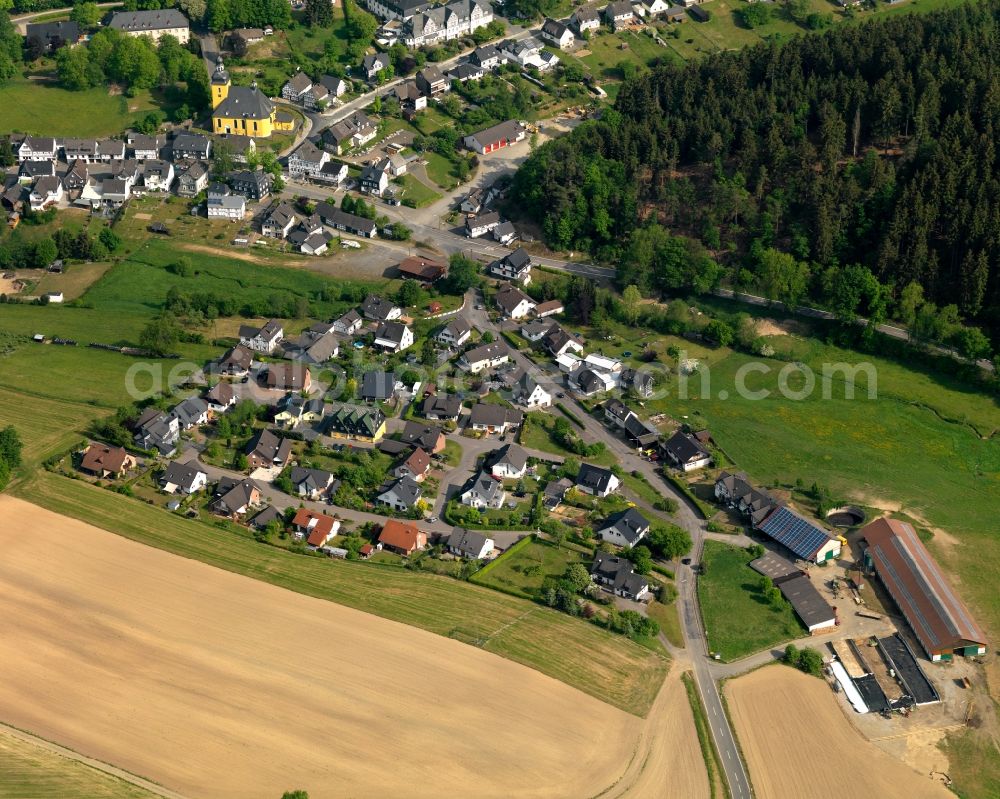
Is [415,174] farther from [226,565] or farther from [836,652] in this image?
[836,652]

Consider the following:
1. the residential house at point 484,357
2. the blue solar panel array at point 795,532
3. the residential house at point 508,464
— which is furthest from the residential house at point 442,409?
the blue solar panel array at point 795,532

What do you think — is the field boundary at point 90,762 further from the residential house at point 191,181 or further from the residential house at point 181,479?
the residential house at point 191,181

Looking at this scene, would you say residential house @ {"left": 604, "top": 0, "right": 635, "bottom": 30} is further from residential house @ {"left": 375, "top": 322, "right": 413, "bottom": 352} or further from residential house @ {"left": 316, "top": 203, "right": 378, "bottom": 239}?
residential house @ {"left": 375, "top": 322, "right": 413, "bottom": 352}

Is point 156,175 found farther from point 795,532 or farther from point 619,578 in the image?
point 795,532

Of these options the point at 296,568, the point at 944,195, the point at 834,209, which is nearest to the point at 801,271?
the point at 834,209

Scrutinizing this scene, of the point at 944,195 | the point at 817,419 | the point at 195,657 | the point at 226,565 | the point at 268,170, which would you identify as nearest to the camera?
the point at 195,657

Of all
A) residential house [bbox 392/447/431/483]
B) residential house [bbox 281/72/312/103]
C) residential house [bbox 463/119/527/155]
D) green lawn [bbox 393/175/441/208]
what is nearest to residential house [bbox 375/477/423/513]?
residential house [bbox 392/447/431/483]

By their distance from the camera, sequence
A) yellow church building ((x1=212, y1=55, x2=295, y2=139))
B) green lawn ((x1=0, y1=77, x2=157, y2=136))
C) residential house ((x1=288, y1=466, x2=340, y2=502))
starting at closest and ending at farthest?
residential house ((x1=288, y1=466, x2=340, y2=502)) → yellow church building ((x1=212, y1=55, x2=295, y2=139)) → green lawn ((x1=0, y1=77, x2=157, y2=136))
